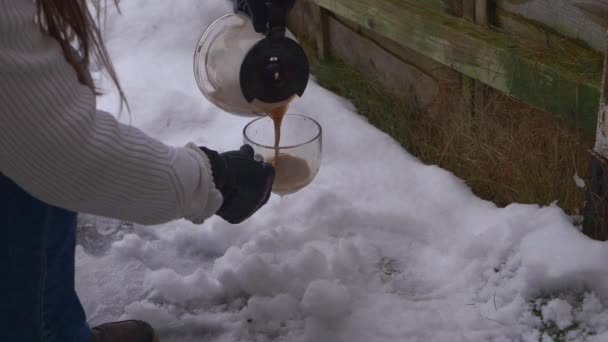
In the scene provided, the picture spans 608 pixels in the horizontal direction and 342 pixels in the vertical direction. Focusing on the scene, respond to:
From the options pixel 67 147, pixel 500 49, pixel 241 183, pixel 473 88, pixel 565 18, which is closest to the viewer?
pixel 67 147

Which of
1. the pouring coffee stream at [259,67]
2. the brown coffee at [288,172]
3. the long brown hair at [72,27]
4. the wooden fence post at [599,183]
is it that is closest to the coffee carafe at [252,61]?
the pouring coffee stream at [259,67]

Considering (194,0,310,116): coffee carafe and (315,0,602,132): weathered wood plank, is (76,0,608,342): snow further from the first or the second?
(194,0,310,116): coffee carafe

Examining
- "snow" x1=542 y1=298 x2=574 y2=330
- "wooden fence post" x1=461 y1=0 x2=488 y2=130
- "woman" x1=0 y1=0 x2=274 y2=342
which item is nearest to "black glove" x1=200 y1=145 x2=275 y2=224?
"woman" x1=0 y1=0 x2=274 y2=342

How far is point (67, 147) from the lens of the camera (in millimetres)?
1105

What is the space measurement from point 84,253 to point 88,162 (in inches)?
42.4

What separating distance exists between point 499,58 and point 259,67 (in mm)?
739

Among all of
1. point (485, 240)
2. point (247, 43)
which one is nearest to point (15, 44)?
point (247, 43)

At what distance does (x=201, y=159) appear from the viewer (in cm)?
134

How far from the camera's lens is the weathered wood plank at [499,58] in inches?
71.7

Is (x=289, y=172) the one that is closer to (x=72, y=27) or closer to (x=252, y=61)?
(x=252, y=61)

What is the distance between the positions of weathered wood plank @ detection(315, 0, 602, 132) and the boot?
1.08 metres

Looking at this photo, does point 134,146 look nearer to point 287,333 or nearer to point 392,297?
point 287,333

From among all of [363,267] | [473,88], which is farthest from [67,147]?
[473,88]

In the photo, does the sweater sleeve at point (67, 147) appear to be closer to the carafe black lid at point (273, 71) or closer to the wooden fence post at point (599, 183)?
the carafe black lid at point (273, 71)
